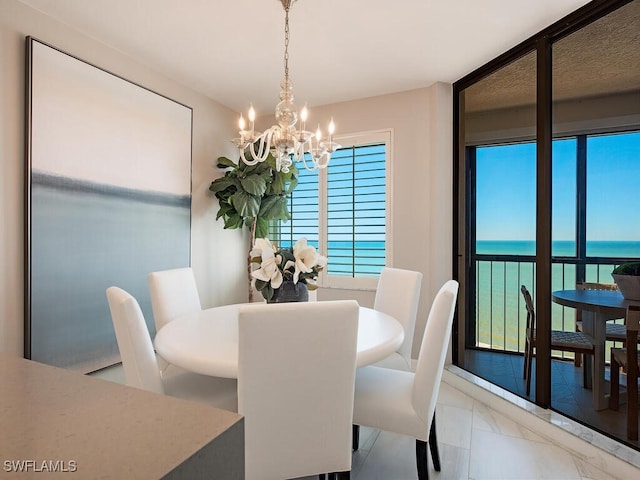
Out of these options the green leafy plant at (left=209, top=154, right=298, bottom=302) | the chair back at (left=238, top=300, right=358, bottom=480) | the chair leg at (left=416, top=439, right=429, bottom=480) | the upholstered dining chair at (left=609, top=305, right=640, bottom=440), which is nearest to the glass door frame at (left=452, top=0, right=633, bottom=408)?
the upholstered dining chair at (left=609, top=305, right=640, bottom=440)

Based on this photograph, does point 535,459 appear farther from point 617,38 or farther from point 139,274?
point 139,274

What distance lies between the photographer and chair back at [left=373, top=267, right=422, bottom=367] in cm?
229

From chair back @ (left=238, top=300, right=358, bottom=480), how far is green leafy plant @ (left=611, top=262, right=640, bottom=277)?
1.78m

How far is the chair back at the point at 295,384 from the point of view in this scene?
122cm

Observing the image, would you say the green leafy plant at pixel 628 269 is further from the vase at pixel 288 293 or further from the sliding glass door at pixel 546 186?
the vase at pixel 288 293

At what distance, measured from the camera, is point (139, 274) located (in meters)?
2.83

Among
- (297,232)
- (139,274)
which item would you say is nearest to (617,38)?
(297,232)

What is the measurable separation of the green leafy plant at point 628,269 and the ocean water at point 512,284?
0.11ft

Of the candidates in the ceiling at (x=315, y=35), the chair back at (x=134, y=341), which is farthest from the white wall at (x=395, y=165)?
the chair back at (x=134, y=341)

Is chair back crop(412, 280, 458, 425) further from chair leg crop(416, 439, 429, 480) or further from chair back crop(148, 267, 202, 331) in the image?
chair back crop(148, 267, 202, 331)

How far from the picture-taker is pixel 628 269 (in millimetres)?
2082

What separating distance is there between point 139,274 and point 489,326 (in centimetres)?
283

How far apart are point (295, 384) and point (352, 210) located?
8.42 ft

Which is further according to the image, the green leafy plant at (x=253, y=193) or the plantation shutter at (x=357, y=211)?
the plantation shutter at (x=357, y=211)
